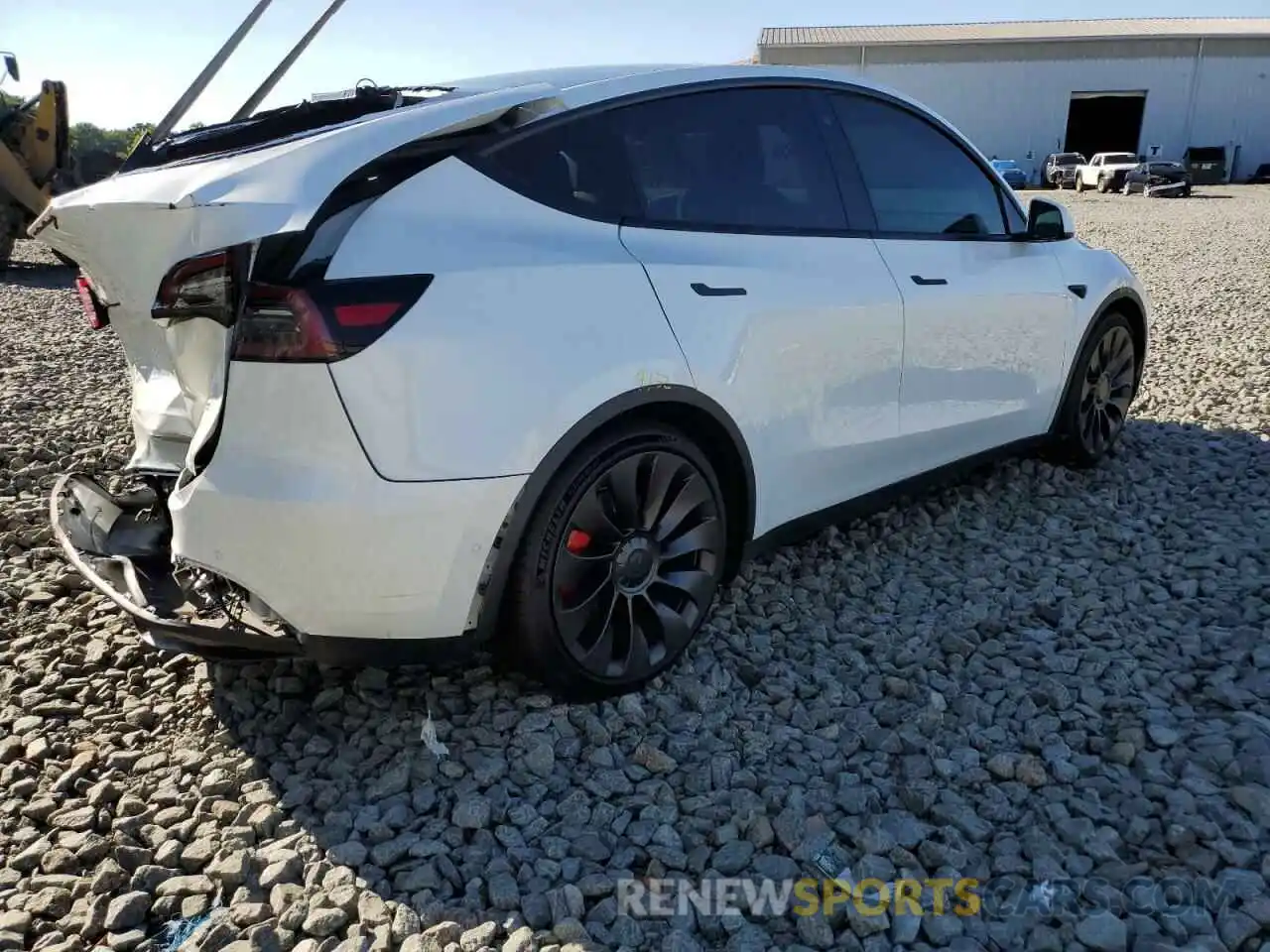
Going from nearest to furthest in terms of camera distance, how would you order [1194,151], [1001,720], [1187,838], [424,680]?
[1187,838], [1001,720], [424,680], [1194,151]

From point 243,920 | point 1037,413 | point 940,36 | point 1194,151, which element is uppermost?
point 940,36

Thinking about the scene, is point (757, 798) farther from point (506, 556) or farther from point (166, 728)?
point (166, 728)

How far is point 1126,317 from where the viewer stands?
4.96 m

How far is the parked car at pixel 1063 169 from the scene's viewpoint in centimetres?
4059

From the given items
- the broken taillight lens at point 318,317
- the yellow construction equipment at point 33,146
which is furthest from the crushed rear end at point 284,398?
the yellow construction equipment at point 33,146

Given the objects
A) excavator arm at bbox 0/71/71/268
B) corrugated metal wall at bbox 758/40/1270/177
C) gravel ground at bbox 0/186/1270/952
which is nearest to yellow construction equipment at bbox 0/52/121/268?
excavator arm at bbox 0/71/71/268

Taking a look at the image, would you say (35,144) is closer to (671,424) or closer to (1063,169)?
(671,424)

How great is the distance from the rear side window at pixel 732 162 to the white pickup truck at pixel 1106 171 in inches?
1465

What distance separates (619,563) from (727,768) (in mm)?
611

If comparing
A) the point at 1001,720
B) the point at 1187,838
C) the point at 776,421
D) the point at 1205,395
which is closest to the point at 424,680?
the point at 776,421

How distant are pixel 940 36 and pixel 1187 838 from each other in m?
51.1

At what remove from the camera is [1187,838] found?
2307mm

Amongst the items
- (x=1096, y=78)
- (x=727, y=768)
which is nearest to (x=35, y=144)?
(x=727, y=768)

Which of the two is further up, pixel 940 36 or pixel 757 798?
pixel 940 36
